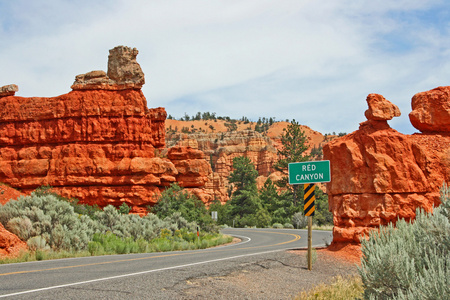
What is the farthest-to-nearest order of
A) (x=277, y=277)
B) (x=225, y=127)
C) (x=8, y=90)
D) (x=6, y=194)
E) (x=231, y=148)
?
(x=225, y=127) → (x=231, y=148) → (x=8, y=90) → (x=6, y=194) → (x=277, y=277)

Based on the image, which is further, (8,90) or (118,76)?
(8,90)

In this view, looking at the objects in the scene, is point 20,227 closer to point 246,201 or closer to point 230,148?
point 246,201

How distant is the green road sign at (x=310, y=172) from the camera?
12195 millimetres

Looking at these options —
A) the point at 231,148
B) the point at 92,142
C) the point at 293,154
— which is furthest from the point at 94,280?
the point at 231,148

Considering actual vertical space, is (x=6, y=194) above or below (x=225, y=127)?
below

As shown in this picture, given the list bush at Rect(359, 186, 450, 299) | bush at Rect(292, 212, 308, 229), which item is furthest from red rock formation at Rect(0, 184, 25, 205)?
bush at Rect(359, 186, 450, 299)

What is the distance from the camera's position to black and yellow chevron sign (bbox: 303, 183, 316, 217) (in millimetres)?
12570

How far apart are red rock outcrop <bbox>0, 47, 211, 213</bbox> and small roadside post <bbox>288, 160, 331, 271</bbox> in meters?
27.3

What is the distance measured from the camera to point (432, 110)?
48.1 ft

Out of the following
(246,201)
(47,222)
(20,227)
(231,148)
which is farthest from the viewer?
(231,148)

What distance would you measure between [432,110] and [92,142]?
3167 cm

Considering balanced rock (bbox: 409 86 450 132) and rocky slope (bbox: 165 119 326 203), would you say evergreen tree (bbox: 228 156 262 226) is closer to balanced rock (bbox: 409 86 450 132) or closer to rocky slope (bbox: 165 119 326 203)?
rocky slope (bbox: 165 119 326 203)

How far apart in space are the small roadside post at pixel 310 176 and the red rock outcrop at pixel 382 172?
7.12 feet

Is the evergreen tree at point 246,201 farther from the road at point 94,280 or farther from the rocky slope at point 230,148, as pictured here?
the road at point 94,280
